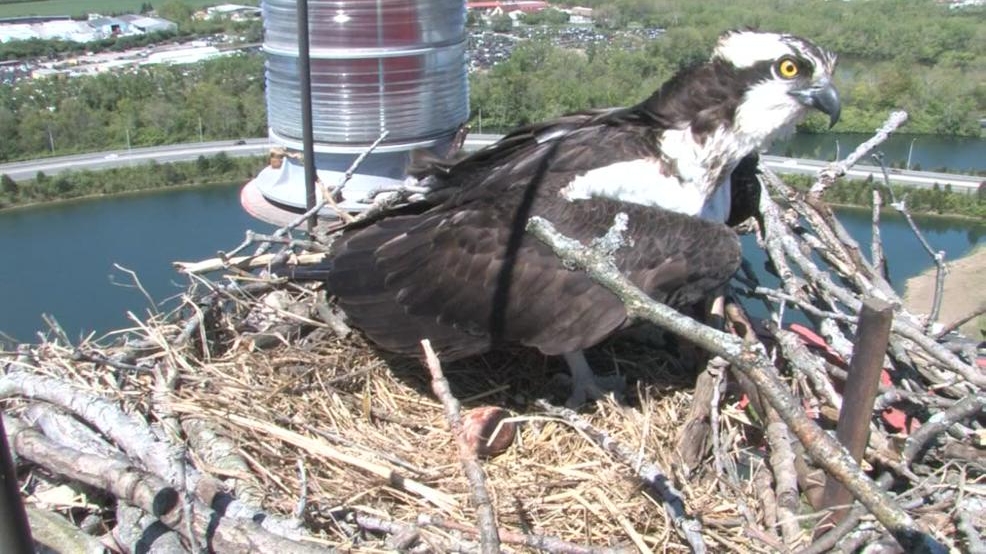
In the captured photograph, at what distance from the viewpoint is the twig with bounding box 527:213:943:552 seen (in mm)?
1516

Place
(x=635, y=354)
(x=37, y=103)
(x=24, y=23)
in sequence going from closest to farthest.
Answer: (x=635, y=354) < (x=37, y=103) < (x=24, y=23)

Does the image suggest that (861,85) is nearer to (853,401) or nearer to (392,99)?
(392,99)

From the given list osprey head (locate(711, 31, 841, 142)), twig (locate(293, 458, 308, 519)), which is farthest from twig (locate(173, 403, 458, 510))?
osprey head (locate(711, 31, 841, 142))

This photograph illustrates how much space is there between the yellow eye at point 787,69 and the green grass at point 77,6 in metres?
62.0

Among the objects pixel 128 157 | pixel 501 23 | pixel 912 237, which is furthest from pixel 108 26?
pixel 912 237

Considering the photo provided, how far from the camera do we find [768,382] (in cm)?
160

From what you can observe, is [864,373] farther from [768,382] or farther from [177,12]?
[177,12]

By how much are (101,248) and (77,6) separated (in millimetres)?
53658

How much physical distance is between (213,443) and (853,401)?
220 cm

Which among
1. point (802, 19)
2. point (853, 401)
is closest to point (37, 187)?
point (853, 401)

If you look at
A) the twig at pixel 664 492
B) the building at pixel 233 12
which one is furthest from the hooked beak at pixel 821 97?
the building at pixel 233 12

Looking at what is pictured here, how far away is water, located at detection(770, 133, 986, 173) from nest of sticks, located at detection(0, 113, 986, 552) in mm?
22054

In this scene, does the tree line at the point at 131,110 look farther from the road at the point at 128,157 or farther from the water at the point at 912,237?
the water at the point at 912,237

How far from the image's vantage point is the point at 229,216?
2439cm
